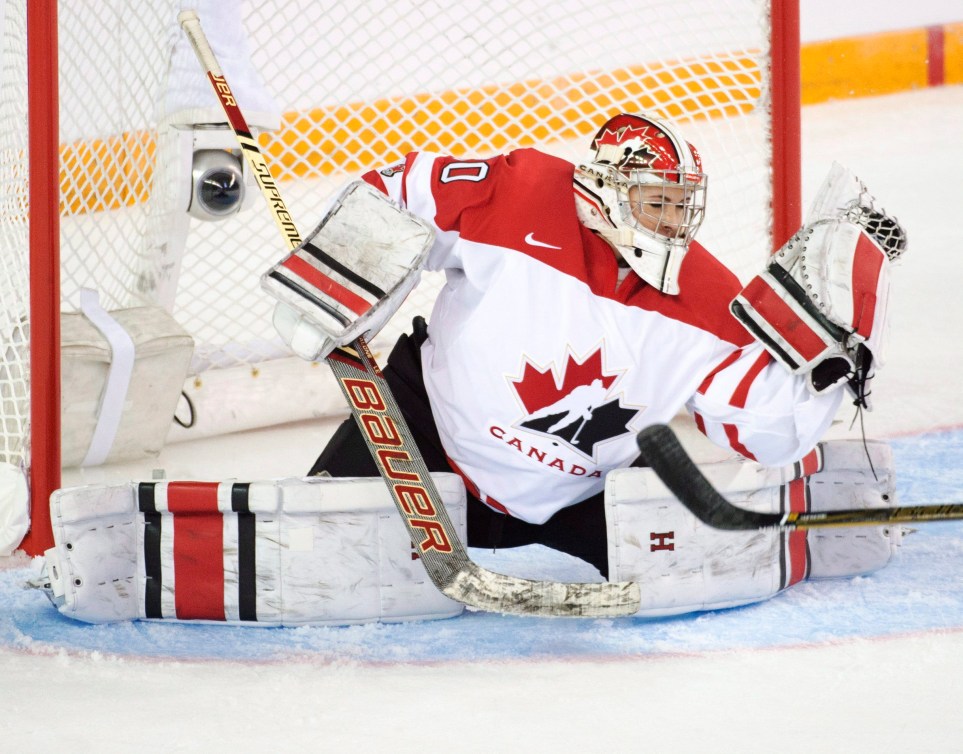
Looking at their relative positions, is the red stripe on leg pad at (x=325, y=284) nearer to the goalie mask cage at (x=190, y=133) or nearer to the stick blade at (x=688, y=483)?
the goalie mask cage at (x=190, y=133)

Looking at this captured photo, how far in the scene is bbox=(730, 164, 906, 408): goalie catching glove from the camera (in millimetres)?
1912

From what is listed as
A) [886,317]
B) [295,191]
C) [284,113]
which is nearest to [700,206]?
[886,317]

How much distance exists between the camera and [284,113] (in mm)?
3582

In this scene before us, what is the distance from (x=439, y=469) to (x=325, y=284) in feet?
1.32

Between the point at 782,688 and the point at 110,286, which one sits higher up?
the point at 110,286

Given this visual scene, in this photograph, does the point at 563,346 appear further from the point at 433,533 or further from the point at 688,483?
the point at 688,483

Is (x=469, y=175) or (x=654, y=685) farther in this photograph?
(x=469, y=175)

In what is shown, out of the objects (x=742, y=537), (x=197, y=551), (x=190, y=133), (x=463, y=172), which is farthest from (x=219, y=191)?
(x=742, y=537)

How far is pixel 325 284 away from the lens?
2.04m

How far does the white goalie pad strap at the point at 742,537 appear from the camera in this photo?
2.07m

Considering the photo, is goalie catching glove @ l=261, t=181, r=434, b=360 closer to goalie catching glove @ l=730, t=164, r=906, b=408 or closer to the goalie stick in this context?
the goalie stick

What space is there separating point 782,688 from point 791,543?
0.40 meters

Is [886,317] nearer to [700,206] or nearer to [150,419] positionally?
[700,206]

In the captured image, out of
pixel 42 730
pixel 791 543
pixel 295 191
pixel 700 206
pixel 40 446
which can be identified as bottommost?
pixel 42 730
